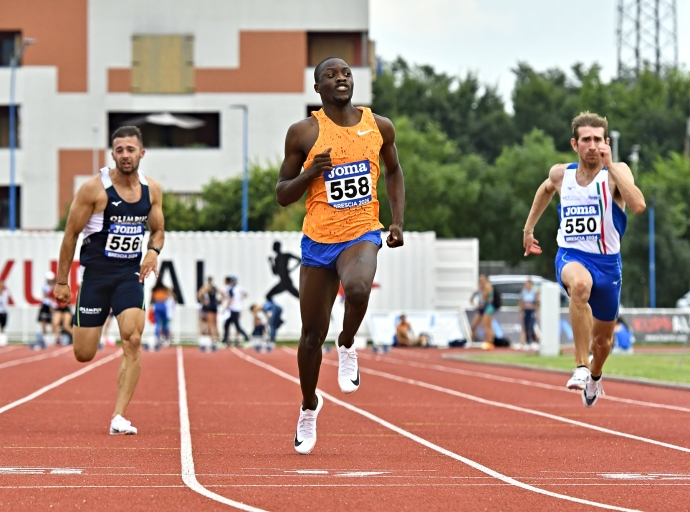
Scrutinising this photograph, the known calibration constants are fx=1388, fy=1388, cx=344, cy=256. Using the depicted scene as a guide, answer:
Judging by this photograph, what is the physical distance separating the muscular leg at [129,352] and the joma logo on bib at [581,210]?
10.8ft

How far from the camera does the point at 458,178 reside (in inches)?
2484

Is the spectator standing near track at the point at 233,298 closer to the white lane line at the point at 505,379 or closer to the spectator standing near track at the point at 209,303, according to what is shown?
the spectator standing near track at the point at 209,303

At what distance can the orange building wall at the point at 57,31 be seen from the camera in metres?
56.7

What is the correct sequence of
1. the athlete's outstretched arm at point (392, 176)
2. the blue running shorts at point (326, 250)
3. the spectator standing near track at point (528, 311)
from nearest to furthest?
the blue running shorts at point (326, 250) < the athlete's outstretched arm at point (392, 176) < the spectator standing near track at point (528, 311)

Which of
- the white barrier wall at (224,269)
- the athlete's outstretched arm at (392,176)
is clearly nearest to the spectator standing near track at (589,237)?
the athlete's outstretched arm at (392,176)

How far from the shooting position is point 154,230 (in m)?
10.6

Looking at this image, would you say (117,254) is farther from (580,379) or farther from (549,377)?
(549,377)

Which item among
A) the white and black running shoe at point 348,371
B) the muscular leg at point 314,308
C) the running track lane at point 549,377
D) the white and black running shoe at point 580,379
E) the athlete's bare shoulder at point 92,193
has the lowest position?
the running track lane at point 549,377

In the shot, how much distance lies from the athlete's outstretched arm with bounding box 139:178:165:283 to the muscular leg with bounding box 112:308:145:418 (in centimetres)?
30

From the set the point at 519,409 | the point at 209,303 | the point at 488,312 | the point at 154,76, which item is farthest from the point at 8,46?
the point at 519,409

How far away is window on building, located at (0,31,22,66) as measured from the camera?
57.9 metres

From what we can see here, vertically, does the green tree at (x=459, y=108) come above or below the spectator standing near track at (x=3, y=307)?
above

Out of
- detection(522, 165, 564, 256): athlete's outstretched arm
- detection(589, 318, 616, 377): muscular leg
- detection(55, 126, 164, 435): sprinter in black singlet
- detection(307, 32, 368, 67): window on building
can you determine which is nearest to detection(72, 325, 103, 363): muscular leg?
detection(55, 126, 164, 435): sprinter in black singlet

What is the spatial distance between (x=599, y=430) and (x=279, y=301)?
26.8m
